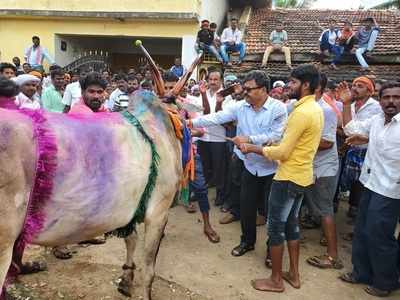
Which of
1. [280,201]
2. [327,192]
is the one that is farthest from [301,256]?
[280,201]

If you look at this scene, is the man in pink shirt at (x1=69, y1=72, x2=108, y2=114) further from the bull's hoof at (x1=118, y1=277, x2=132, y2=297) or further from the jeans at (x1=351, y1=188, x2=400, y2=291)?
the jeans at (x1=351, y1=188, x2=400, y2=291)

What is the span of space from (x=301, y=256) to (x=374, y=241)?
3.38ft

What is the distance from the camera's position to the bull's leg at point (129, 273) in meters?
3.49

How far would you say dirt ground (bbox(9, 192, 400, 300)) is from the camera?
11.6 feet

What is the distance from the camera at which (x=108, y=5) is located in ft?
43.1

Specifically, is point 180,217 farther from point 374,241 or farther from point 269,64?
point 269,64

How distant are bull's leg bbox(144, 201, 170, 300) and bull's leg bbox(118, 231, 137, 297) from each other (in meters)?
0.29

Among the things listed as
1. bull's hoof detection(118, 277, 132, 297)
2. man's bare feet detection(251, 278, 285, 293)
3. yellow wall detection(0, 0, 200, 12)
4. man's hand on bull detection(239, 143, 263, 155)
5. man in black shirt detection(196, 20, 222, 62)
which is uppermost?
yellow wall detection(0, 0, 200, 12)

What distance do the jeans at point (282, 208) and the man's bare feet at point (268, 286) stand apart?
0.39 meters

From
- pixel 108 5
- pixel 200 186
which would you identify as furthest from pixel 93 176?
pixel 108 5

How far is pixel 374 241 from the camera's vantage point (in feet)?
12.1

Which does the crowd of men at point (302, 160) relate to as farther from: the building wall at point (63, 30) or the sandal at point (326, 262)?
the building wall at point (63, 30)

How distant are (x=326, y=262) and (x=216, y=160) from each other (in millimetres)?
2369

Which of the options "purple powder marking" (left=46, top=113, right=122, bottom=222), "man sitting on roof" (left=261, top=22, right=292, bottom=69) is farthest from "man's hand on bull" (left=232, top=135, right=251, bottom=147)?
"man sitting on roof" (left=261, top=22, right=292, bottom=69)
